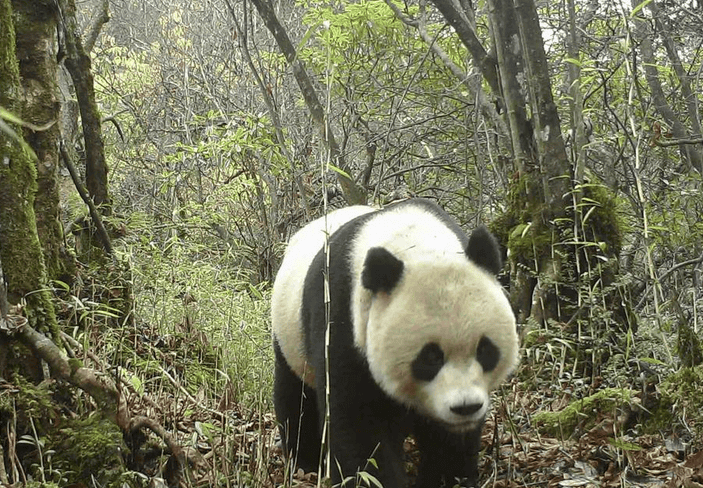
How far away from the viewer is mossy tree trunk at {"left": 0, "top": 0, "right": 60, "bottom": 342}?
12.1 ft

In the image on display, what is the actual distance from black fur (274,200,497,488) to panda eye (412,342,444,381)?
0.4 inches

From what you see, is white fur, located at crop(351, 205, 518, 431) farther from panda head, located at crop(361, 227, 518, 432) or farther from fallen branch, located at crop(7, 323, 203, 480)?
fallen branch, located at crop(7, 323, 203, 480)

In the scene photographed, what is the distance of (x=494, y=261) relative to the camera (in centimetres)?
400

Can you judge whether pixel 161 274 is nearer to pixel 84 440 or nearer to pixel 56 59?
pixel 56 59

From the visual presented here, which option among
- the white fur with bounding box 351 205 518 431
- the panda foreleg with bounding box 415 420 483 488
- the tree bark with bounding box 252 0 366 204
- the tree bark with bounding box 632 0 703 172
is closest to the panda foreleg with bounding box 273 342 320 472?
the panda foreleg with bounding box 415 420 483 488

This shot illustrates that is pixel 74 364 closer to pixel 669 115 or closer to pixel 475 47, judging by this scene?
pixel 475 47

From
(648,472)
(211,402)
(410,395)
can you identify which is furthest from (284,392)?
(648,472)

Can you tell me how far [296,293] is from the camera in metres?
4.97

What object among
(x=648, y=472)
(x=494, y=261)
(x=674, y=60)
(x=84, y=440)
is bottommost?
(x=648, y=472)

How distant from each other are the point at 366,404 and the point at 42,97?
2.53 m

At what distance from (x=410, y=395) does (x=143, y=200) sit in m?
12.0

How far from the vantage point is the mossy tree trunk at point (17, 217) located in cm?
368

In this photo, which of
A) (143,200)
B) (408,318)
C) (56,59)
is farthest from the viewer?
(143,200)

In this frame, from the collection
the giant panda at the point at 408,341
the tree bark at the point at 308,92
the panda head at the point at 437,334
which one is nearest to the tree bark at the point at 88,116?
the giant panda at the point at 408,341
